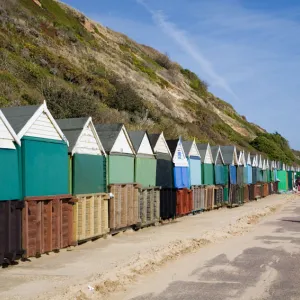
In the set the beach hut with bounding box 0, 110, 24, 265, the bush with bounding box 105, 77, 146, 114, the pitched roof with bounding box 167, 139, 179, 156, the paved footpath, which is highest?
the bush with bounding box 105, 77, 146, 114

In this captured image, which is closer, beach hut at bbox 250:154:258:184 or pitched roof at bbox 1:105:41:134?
pitched roof at bbox 1:105:41:134

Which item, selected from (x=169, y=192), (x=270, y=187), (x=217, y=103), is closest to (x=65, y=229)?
(x=169, y=192)

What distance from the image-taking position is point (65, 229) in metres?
12.6

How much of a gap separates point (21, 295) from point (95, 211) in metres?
6.27

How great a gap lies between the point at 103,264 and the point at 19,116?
3780 mm

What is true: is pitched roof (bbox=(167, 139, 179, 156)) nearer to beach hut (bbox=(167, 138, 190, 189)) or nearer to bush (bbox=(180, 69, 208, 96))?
beach hut (bbox=(167, 138, 190, 189))

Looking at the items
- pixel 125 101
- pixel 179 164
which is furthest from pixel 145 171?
pixel 125 101

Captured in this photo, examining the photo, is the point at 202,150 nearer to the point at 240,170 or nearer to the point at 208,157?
the point at 208,157

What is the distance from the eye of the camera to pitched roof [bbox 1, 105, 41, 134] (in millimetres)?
11126

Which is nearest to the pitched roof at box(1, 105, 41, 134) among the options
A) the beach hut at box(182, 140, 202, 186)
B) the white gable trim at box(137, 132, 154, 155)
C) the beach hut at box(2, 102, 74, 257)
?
the beach hut at box(2, 102, 74, 257)

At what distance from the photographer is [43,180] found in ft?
38.3

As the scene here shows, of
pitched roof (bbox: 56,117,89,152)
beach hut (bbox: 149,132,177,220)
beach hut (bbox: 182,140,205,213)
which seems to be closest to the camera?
pitched roof (bbox: 56,117,89,152)

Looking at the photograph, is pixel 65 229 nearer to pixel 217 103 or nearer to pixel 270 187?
pixel 270 187

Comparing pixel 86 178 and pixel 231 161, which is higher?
pixel 231 161
